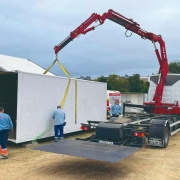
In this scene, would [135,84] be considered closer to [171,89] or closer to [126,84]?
[126,84]

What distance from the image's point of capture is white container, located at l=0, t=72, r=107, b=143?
31.2ft

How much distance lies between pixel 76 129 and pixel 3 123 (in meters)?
4.72

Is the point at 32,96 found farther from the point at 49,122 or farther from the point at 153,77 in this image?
the point at 153,77

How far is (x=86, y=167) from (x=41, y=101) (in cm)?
392

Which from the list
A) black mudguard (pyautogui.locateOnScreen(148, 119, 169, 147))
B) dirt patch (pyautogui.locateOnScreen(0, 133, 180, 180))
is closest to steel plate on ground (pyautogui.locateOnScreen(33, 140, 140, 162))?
dirt patch (pyautogui.locateOnScreen(0, 133, 180, 180))

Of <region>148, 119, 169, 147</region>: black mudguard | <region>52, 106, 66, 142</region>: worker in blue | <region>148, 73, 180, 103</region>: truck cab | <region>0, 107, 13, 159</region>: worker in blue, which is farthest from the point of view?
<region>148, 73, 180, 103</region>: truck cab

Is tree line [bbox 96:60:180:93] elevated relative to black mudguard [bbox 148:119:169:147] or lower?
elevated

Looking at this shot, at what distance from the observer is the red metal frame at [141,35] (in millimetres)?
12336

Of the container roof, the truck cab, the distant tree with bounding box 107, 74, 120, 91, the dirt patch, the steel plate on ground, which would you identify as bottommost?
the dirt patch

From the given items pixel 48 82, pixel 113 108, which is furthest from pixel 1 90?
pixel 113 108

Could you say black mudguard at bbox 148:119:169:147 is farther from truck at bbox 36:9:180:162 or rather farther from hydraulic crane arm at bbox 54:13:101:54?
hydraulic crane arm at bbox 54:13:101:54

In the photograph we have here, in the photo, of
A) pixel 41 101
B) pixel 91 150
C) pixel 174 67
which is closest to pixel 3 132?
pixel 41 101

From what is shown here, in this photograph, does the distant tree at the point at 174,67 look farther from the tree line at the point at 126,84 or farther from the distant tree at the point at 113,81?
the distant tree at the point at 113,81

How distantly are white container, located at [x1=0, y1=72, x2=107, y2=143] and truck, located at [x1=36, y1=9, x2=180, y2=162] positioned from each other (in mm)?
1948
